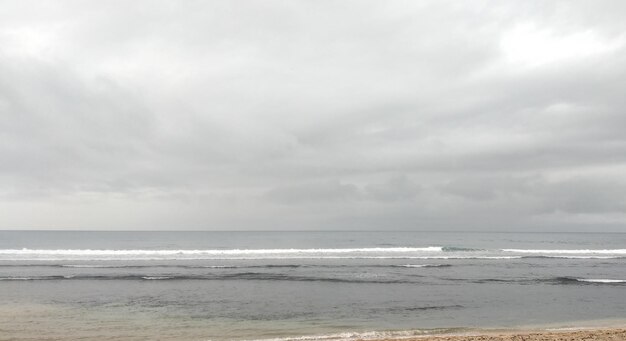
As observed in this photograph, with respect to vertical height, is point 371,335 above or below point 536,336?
below

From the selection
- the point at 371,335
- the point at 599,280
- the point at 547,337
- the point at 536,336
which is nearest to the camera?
the point at 547,337

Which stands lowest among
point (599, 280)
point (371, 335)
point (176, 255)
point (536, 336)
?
point (599, 280)

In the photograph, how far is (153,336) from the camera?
15.5 m

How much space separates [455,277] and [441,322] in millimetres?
15617

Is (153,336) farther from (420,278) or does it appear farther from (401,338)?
(420,278)

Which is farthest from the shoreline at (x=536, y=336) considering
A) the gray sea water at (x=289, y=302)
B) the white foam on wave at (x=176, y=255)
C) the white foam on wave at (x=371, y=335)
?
the white foam on wave at (x=176, y=255)

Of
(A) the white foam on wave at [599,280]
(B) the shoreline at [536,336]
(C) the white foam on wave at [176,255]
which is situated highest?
(B) the shoreline at [536,336]

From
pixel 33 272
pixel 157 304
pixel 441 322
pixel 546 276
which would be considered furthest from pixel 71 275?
pixel 546 276

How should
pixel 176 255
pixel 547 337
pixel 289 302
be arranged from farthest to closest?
pixel 176 255 → pixel 289 302 → pixel 547 337

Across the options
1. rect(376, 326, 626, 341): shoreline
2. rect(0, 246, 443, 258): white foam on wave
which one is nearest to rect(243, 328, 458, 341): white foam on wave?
rect(376, 326, 626, 341): shoreline

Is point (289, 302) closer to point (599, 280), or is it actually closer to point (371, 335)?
point (371, 335)

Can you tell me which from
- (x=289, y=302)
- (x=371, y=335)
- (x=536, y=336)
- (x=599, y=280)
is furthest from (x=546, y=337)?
(x=599, y=280)

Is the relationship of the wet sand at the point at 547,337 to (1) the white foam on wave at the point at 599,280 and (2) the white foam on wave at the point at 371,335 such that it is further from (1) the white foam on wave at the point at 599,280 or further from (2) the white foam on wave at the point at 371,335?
(1) the white foam on wave at the point at 599,280

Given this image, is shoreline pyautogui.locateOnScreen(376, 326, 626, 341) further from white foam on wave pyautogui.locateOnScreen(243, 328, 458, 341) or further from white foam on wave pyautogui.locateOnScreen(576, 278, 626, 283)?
white foam on wave pyautogui.locateOnScreen(576, 278, 626, 283)
